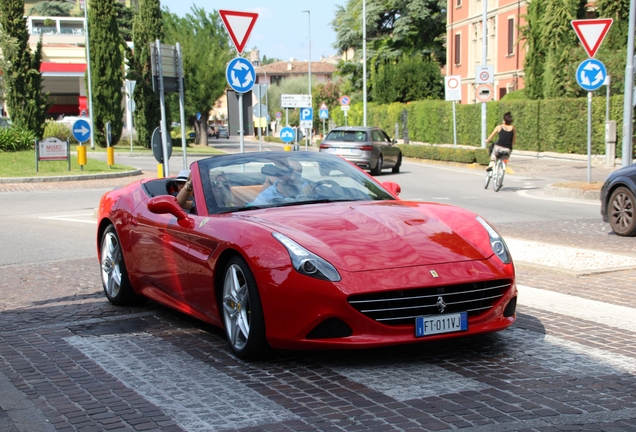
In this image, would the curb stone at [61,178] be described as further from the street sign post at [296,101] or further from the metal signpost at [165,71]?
the street sign post at [296,101]

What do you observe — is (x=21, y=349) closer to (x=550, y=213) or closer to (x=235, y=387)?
(x=235, y=387)

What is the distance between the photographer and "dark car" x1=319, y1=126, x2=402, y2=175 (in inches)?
1136

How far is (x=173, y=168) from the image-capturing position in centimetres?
3322

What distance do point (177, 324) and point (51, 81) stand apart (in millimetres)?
75965

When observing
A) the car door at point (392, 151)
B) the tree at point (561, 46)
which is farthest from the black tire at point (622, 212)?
the tree at point (561, 46)

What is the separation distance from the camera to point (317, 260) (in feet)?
17.2

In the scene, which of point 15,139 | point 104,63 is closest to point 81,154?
point 15,139

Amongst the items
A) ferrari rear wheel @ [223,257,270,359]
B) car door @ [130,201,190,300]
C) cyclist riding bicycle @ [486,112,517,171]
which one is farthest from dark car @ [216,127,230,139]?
ferrari rear wheel @ [223,257,270,359]

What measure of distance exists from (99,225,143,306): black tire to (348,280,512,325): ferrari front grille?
3.22 m

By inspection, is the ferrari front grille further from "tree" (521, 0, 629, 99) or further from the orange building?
the orange building

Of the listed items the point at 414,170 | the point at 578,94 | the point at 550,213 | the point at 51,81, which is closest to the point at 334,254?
the point at 550,213

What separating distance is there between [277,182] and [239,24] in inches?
277

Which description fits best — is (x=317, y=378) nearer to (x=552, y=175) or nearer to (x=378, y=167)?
(x=552, y=175)

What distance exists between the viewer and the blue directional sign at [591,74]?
19.0 m
